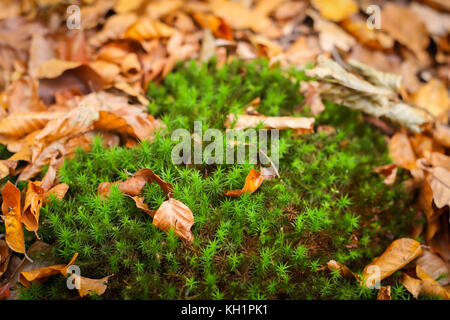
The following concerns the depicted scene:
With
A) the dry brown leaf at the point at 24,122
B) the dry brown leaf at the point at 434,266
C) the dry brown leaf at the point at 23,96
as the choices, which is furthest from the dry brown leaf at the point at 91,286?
the dry brown leaf at the point at 434,266

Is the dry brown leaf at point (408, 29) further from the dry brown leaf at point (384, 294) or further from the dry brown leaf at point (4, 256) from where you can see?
the dry brown leaf at point (4, 256)

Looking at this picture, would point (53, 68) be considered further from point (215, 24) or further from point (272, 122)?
point (272, 122)

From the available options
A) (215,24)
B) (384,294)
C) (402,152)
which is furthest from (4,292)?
(402,152)
